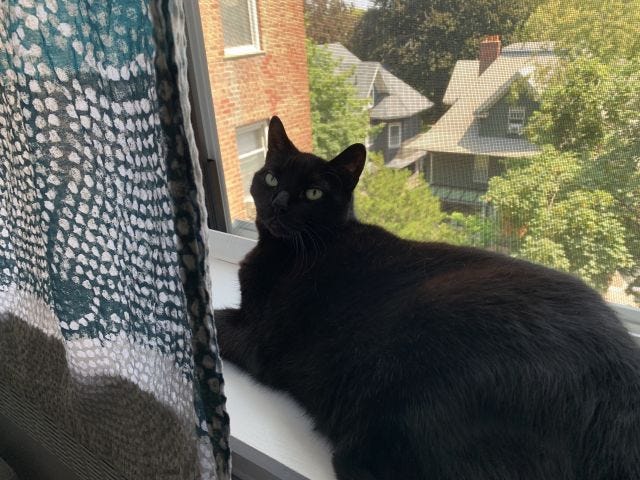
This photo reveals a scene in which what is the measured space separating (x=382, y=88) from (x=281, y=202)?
0.88 ft

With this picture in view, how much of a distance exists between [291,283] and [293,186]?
→ 18cm

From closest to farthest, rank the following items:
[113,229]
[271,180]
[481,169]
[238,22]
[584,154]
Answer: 1. [113,229]
2. [584,154]
3. [481,169]
4. [271,180]
5. [238,22]

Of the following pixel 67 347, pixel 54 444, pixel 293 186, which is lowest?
pixel 54 444

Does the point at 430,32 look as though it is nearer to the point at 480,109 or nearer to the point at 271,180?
the point at 480,109

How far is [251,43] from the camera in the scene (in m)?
1.03

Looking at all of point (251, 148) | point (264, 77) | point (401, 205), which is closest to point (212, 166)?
point (251, 148)

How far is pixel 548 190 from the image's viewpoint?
0.75 metres

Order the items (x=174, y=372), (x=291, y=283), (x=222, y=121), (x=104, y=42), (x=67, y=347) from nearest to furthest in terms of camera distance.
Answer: (x=104, y=42) → (x=174, y=372) → (x=67, y=347) → (x=291, y=283) → (x=222, y=121)

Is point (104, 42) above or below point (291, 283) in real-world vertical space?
above

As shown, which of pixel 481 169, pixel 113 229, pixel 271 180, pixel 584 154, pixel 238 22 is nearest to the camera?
pixel 113 229

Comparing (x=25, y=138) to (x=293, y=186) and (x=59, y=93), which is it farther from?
(x=293, y=186)

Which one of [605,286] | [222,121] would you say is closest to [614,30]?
[605,286]

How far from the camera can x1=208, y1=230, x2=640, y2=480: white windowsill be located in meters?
0.70

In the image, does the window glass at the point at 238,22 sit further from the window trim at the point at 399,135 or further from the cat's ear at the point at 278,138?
the window trim at the point at 399,135
